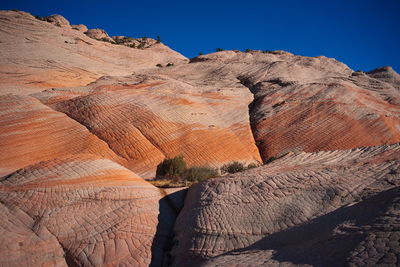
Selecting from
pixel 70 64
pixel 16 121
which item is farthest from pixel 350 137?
pixel 70 64

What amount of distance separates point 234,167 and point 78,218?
396 inches

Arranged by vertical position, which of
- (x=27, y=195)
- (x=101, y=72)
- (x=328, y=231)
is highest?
(x=101, y=72)

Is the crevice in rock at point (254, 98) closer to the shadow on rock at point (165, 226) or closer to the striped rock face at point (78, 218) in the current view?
the shadow on rock at point (165, 226)

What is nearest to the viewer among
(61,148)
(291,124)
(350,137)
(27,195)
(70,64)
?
(27,195)

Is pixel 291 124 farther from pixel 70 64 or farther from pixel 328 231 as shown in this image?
pixel 70 64

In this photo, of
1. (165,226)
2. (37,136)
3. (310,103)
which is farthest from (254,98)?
(165,226)

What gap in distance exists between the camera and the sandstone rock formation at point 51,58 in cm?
2377

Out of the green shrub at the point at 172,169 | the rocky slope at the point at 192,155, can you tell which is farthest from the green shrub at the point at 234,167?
the green shrub at the point at 172,169

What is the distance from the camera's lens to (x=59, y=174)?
8.15 meters

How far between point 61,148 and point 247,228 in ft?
41.3

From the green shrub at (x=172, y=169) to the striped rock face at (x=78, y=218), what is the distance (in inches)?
200

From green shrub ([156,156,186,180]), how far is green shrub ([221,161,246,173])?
2.94 m

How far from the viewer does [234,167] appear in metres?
15.8

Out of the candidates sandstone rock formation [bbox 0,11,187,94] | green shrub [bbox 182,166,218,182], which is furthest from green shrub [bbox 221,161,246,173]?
sandstone rock formation [bbox 0,11,187,94]
